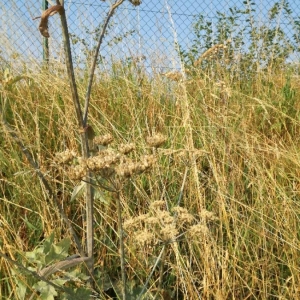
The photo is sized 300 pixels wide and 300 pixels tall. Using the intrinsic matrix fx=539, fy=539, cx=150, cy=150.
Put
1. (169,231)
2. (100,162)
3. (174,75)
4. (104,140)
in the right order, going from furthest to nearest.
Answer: (174,75)
(104,140)
(169,231)
(100,162)

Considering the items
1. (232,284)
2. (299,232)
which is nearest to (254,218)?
(299,232)

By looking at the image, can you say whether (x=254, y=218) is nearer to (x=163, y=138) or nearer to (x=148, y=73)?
(x=163, y=138)

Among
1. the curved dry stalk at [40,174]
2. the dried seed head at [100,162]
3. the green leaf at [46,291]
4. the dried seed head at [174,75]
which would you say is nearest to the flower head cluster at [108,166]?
the dried seed head at [100,162]

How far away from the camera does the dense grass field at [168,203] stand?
5.87 ft

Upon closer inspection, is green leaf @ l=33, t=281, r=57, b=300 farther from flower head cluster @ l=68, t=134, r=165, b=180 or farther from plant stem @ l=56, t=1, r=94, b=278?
flower head cluster @ l=68, t=134, r=165, b=180

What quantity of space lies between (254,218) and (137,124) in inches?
33.7

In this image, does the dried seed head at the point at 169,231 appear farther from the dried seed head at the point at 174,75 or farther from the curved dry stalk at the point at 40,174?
the dried seed head at the point at 174,75

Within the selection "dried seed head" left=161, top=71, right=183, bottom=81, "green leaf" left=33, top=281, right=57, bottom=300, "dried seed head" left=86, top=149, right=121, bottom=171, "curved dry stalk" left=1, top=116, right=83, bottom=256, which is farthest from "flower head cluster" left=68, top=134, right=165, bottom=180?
"dried seed head" left=161, top=71, right=183, bottom=81

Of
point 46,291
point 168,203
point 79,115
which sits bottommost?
point 168,203

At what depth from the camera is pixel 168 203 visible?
7.70ft

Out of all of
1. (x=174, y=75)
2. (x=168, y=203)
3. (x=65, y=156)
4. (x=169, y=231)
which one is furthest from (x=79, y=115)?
(x=174, y=75)

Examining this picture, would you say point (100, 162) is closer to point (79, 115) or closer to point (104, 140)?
point (79, 115)

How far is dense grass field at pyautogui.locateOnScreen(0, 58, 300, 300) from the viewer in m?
1.79

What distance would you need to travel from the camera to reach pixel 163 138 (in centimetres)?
158
